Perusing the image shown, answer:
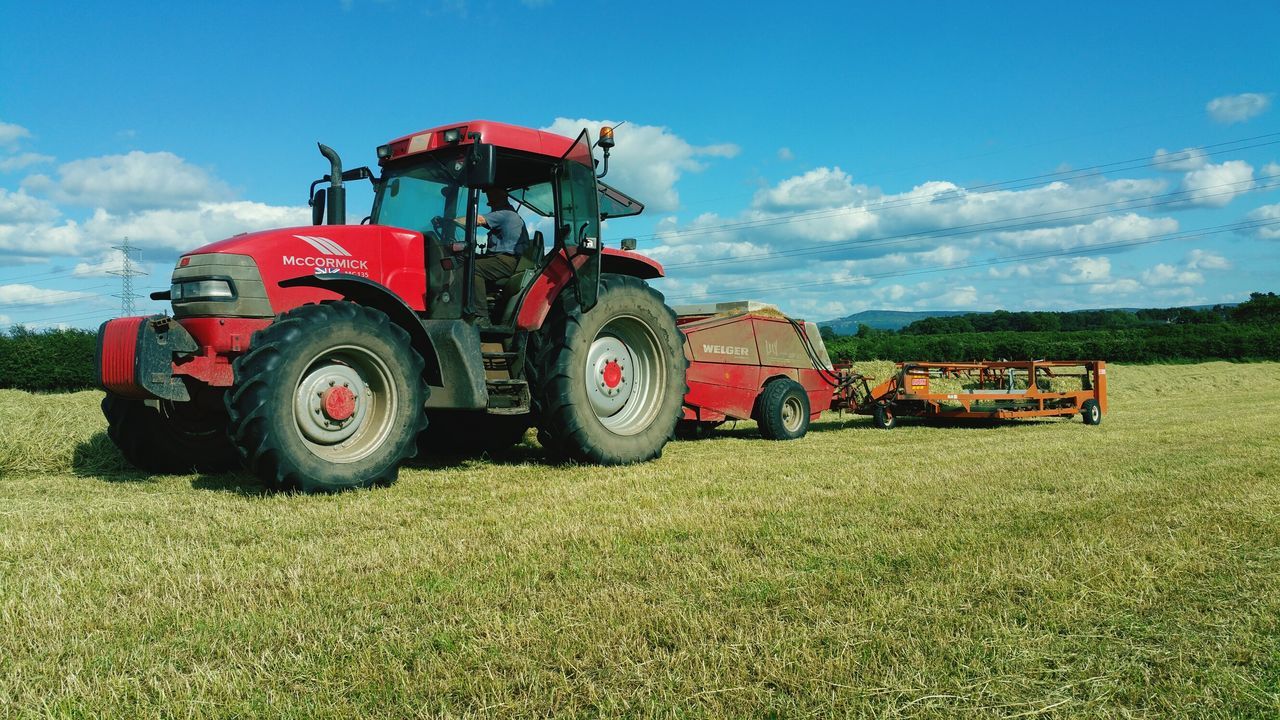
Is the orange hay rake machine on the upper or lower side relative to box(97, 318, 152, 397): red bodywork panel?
lower

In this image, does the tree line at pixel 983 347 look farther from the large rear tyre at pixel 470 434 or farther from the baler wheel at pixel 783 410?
the large rear tyre at pixel 470 434

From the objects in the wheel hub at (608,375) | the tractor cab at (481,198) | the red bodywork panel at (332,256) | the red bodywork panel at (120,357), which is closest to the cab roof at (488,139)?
the tractor cab at (481,198)

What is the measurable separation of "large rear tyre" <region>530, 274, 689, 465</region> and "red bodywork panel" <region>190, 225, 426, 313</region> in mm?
1159

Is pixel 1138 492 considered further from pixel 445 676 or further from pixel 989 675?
pixel 445 676

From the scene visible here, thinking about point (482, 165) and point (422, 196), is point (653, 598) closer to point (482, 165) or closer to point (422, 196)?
point (482, 165)

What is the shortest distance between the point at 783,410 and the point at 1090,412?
482 cm

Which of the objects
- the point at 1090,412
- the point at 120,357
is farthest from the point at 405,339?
the point at 1090,412

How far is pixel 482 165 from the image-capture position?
6.32 metres

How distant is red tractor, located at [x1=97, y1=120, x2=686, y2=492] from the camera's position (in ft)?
Result: 18.2

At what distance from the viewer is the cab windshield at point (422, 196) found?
22.5 ft

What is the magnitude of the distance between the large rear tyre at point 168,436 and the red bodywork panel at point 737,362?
14.7ft

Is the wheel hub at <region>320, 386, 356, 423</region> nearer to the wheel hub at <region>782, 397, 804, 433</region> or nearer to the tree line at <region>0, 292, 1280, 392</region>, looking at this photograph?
the wheel hub at <region>782, 397, 804, 433</region>

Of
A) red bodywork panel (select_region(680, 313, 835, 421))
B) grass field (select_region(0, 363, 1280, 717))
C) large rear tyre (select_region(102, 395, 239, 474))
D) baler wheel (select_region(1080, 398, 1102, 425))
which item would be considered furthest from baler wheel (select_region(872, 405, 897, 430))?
large rear tyre (select_region(102, 395, 239, 474))

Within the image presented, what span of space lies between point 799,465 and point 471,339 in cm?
283
